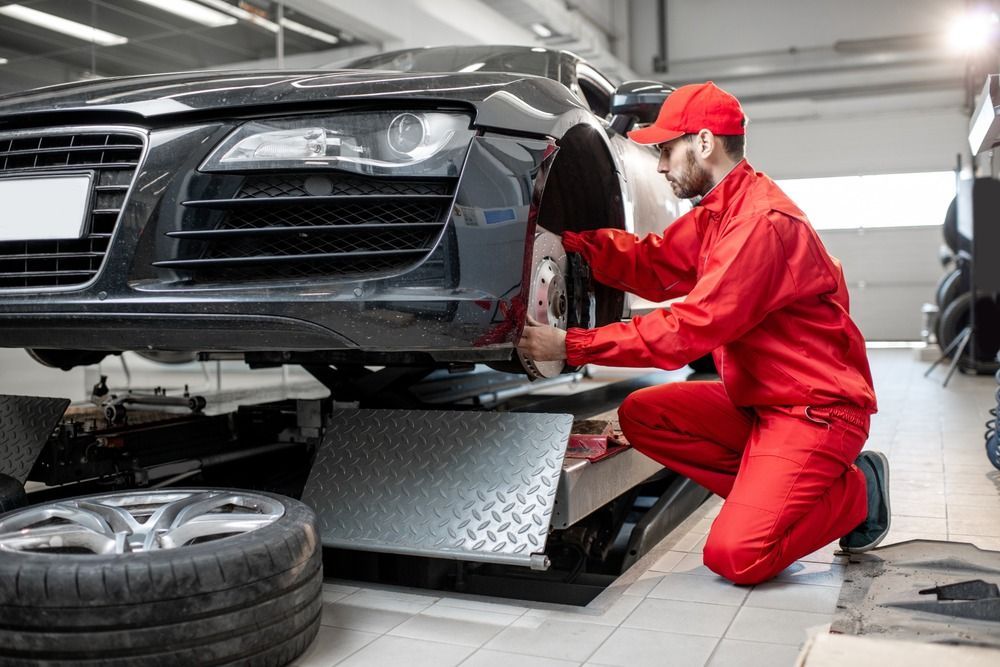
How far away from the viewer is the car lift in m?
2.10

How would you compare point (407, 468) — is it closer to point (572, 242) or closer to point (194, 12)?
point (572, 242)

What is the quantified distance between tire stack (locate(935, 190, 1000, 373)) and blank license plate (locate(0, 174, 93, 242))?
7.60 m

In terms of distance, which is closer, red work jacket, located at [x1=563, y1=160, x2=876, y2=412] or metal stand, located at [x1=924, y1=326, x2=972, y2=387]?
red work jacket, located at [x1=563, y1=160, x2=876, y2=412]

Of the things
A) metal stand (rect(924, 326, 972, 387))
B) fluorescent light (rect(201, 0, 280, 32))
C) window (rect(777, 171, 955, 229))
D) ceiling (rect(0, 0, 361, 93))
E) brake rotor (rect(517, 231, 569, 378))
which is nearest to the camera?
brake rotor (rect(517, 231, 569, 378))

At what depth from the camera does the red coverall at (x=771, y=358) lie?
2.15 meters

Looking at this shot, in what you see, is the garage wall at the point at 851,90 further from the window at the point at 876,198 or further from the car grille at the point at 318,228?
the car grille at the point at 318,228

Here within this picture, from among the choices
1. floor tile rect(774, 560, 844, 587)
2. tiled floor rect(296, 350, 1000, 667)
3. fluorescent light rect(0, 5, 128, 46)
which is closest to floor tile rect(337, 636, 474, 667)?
tiled floor rect(296, 350, 1000, 667)

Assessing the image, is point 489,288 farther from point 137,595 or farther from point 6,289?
point 6,289

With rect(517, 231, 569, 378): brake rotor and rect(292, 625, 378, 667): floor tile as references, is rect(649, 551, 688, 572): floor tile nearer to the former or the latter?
rect(517, 231, 569, 378): brake rotor

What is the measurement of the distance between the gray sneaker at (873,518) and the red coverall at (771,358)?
0.09m

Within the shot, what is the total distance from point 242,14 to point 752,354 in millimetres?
5581

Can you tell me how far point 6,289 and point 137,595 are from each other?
0.93 m

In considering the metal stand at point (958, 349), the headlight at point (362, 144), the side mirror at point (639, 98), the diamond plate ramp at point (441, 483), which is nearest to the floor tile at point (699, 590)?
the diamond plate ramp at point (441, 483)

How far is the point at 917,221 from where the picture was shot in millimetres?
14586
